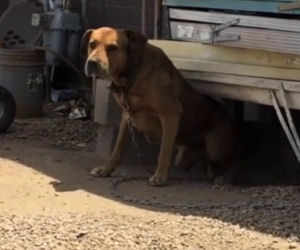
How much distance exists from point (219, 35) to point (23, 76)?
10.8 feet

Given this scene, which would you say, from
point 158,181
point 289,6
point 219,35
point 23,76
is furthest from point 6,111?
point 289,6

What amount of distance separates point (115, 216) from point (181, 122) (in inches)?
69.4

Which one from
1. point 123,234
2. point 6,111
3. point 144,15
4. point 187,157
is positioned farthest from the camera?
point 144,15

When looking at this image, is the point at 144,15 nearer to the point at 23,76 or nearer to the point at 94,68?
the point at 23,76

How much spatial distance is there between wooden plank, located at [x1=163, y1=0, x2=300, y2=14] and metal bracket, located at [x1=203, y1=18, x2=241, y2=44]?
124mm

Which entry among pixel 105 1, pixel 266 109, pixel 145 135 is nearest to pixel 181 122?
pixel 145 135

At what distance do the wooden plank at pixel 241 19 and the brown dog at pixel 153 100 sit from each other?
0.42 m

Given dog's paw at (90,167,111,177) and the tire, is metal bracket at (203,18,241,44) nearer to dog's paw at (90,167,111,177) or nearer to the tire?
dog's paw at (90,167,111,177)

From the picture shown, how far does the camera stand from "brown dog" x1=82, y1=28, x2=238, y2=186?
691 centimetres

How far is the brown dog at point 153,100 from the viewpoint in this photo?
691 centimetres

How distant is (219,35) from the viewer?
7.15 meters

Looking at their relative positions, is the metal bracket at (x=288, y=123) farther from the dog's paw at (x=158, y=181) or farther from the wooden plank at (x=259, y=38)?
the dog's paw at (x=158, y=181)

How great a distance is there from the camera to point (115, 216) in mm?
5875

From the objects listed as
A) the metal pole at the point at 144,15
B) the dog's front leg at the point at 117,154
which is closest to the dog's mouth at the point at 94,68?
the dog's front leg at the point at 117,154
